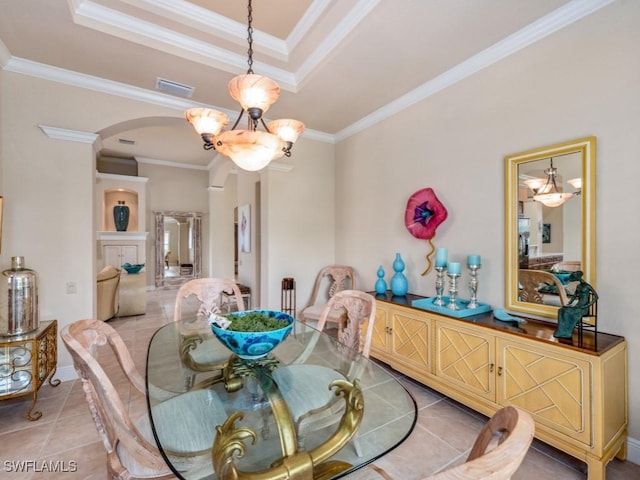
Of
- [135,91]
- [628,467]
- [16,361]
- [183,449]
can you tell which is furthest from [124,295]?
[628,467]

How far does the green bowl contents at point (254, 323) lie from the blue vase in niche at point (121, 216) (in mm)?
6469

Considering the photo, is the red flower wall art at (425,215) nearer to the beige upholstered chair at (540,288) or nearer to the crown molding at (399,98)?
the beige upholstered chair at (540,288)

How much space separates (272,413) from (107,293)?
4.49 m

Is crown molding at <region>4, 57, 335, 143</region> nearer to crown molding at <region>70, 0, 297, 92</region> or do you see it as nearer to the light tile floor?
crown molding at <region>70, 0, 297, 92</region>

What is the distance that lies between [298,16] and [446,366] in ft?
10.1

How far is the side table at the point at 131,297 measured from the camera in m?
5.01

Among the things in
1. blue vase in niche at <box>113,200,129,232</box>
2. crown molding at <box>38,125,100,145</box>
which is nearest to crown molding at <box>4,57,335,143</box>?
crown molding at <box>38,125,100,145</box>

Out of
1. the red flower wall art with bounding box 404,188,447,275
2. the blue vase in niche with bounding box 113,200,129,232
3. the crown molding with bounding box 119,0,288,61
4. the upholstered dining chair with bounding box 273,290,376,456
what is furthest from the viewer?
the blue vase in niche with bounding box 113,200,129,232

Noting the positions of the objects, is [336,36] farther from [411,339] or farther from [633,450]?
[633,450]

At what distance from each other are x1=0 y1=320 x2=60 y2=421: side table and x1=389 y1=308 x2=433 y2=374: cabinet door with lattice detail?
2.96 metres

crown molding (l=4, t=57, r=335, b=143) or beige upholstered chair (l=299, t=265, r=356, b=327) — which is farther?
beige upholstered chair (l=299, t=265, r=356, b=327)

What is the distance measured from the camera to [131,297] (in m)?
5.07

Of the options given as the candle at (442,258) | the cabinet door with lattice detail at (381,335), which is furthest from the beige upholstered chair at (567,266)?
the cabinet door with lattice detail at (381,335)

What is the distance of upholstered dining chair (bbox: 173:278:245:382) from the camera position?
182 cm
